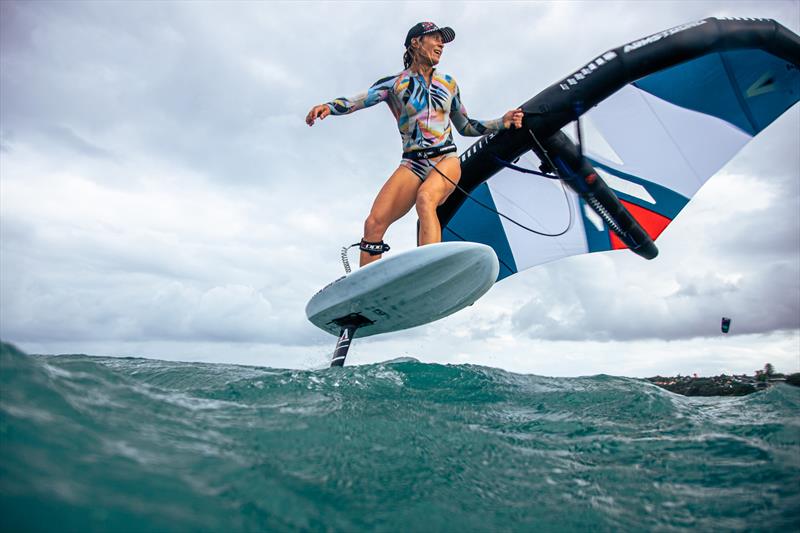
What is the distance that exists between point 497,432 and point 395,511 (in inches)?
48.3

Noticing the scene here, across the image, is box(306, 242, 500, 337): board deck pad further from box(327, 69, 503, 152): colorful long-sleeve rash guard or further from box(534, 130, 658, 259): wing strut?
box(534, 130, 658, 259): wing strut

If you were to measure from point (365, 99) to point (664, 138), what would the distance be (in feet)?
15.0

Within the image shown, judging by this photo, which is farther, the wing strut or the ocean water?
the wing strut

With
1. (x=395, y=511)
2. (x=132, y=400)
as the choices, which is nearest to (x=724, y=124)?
(x=395, y=511)

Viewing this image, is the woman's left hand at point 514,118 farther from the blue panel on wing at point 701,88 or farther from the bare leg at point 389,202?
the blue panel on wing at point 701,88

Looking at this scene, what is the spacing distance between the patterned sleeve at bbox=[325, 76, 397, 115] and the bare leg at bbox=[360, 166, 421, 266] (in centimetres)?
72

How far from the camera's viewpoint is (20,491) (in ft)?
4.59

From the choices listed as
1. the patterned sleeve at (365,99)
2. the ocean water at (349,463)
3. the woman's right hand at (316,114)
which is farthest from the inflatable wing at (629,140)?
the ocean water at (349,463)

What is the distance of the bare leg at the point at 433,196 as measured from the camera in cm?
449

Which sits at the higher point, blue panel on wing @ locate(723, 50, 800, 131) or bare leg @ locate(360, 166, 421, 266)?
blue panel on wing @ locate(723, 50, 800, 131)

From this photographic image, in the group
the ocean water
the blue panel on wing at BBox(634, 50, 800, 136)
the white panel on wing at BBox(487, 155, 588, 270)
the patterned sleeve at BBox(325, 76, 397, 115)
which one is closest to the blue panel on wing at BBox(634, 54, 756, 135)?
the blue panel on wing at BBox(634, 50, 800, 136)

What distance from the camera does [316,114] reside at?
4.43 meters

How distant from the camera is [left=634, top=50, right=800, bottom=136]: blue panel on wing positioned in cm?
623

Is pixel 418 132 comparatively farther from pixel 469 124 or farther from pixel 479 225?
pixel 479 225
